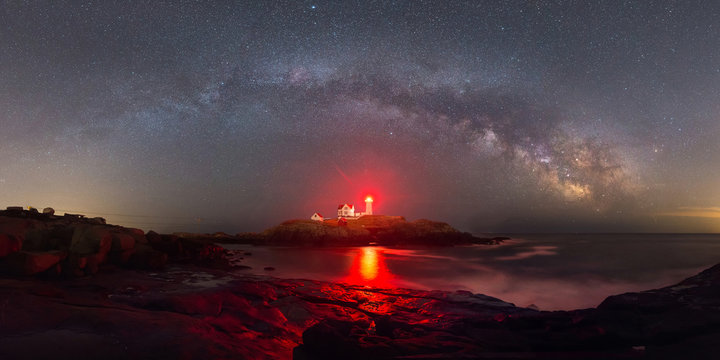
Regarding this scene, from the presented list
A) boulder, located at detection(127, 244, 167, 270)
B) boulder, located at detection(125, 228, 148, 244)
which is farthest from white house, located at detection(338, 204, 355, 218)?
boulder, located at detection(127, 244, 167, 270)

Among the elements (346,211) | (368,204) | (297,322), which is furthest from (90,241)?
(368,204)

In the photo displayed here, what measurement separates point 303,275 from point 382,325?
55.1 ft

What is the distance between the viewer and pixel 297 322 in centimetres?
927

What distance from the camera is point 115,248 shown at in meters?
15.4

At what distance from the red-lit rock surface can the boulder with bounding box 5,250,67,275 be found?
515 millimetres

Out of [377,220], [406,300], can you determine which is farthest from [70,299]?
[377,220]

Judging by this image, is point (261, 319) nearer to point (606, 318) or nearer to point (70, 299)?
point (70, 299)

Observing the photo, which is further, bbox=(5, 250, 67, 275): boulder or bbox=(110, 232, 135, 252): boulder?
bbox=(110, 232, 135, 252): boulder

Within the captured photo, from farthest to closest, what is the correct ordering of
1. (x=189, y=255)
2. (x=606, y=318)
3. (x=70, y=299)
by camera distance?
(x=189, y=255) → (x=70, y=299) → (x=606, y=318)

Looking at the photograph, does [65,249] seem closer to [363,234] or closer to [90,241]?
[90,241]

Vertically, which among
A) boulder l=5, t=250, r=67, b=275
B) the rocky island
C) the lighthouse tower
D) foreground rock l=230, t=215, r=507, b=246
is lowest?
foreground rock l=230, t=215, r=507, b=246

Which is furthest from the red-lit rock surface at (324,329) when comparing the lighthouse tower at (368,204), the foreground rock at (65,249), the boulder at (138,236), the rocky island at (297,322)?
the lighthouse tower at (368,204)

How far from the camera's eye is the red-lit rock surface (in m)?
5.95

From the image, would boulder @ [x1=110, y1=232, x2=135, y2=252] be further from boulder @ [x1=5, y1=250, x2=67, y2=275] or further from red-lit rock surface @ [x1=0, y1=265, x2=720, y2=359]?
red-lit rock surface @ [x1=0, y1=265, x2=720, y2=359]
